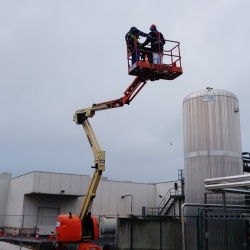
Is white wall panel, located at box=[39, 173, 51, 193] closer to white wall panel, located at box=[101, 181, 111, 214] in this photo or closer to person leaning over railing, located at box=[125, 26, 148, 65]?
white wall panel, located at box=[101, 181, 111, 214]

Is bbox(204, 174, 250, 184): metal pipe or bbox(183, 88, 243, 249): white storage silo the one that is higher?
bbox(183, 88, 243, 249): white storage silo

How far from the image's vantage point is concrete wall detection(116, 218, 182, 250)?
18641mm

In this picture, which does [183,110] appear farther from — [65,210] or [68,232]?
[65,210]

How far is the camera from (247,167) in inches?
922

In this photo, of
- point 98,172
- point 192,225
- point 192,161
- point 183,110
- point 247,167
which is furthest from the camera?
point 247,167

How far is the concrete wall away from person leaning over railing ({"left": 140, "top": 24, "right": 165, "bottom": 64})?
9213 millimetres

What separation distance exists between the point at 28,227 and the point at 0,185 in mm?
9250

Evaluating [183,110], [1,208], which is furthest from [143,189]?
[183,110]

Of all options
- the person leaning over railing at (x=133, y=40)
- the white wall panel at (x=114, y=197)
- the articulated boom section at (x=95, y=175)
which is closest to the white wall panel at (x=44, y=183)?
the white wall panel at (x=114, y=197)

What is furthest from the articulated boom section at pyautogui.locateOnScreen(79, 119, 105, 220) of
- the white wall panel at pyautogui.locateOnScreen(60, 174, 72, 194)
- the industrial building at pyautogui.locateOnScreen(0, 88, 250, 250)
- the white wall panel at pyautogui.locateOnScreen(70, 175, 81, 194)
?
the white wall panel at pyautogui.locateOnScreen(70, 175, 81, 194)

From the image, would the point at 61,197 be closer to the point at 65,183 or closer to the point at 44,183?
the point at 65,183

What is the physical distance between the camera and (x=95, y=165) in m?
15.0

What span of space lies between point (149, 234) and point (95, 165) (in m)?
6.73

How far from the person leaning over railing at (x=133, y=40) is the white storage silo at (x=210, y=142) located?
5990 millimetres
